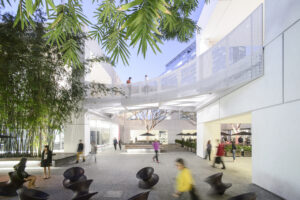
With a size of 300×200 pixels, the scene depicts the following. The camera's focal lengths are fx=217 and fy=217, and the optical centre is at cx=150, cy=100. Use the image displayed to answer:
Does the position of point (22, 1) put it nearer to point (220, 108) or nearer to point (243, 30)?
point (243, 30)

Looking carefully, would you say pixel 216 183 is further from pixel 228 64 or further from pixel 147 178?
pixel 228 64

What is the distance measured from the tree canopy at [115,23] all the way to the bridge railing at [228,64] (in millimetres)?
5020

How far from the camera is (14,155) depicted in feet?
38.5

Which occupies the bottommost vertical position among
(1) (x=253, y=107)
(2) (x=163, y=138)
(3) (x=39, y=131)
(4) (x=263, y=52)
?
(2) (x=163, y=138)

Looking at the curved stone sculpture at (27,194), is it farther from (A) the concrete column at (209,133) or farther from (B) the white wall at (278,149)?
(A) the concrete column at (209,133)

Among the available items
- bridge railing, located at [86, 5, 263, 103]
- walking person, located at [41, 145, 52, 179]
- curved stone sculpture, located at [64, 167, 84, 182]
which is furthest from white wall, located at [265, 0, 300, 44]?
walking person, located at [41, 145, 52, 179]

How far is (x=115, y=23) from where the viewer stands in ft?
7.36

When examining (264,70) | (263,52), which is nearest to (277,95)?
(264,70)

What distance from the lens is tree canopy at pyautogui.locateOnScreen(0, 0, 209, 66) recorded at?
130 cm

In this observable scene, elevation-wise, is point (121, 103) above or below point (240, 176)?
above

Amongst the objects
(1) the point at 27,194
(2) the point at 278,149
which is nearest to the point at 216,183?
(2) the point at 278,149

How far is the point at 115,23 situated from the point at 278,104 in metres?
5.51

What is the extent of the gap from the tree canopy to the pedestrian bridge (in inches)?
199

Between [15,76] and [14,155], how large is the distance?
15.4ft
